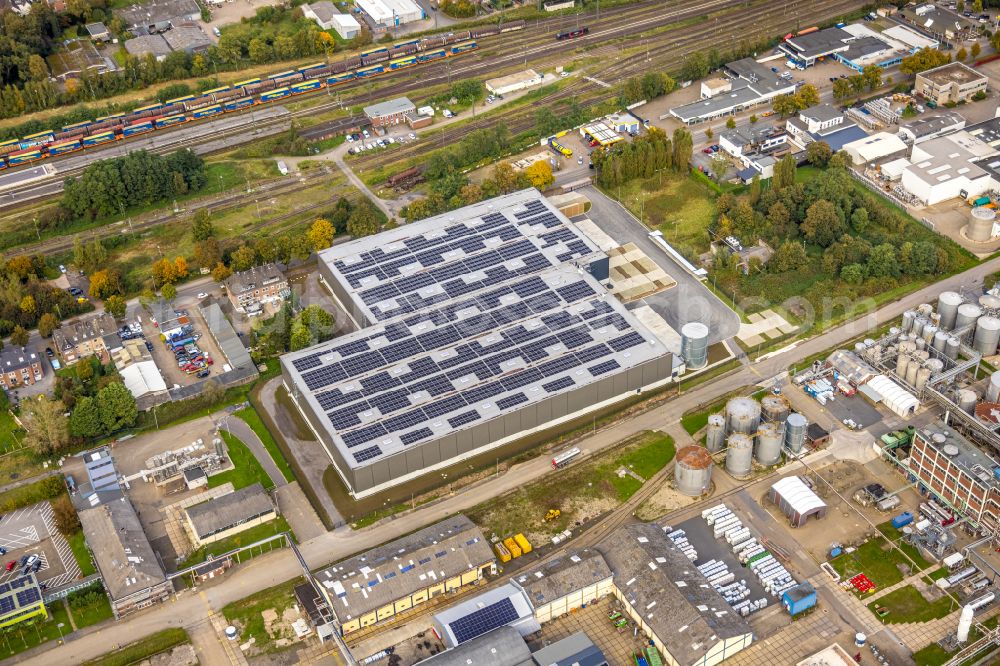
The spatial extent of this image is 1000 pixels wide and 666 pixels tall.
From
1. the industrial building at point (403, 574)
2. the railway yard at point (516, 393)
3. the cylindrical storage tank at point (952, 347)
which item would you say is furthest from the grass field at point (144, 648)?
the cylindrical storage tank at point (952, 347)

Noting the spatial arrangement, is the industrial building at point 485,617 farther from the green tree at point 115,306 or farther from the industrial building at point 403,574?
the green tree at point 115,306

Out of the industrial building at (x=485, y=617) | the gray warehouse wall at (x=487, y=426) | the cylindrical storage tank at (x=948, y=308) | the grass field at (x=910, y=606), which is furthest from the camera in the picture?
the cylindrical storage tank at (x=948, y=308)

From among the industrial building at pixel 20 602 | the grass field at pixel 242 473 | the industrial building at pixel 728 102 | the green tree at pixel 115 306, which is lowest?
the grass field at pixel 242 473

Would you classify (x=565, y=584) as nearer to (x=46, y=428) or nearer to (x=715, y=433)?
(x=715, y=433)

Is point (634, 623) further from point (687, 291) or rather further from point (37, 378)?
point (37, 378)

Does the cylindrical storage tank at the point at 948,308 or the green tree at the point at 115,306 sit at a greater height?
the green tree at the point at 115,306

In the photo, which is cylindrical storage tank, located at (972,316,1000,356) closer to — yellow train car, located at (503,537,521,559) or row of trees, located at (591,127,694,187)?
row of trees, located at (591,127,694,187)

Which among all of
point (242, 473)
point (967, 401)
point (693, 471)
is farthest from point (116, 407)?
point (967, 401)
